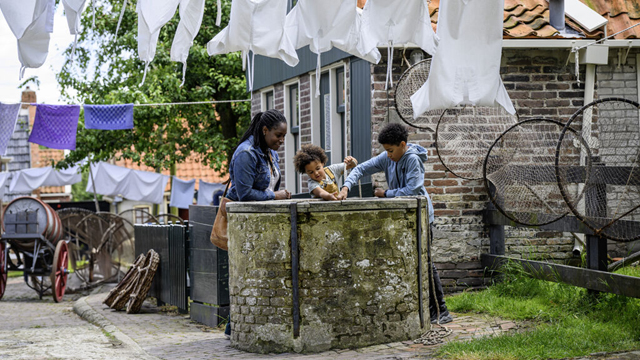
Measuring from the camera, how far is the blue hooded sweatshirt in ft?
23.4

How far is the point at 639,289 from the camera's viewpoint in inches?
248

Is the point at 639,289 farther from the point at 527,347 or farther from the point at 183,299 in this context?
the point at 183,299

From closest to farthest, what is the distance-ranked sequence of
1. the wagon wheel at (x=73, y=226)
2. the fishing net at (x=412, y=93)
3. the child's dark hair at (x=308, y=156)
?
the child's dark hair at (x=308, y=156), the fishing net at (x=412, y=93), the wagon wheel at (x=73, y=226)

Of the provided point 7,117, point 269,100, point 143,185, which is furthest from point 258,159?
point 143,185

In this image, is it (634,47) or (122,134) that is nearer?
(634,47)

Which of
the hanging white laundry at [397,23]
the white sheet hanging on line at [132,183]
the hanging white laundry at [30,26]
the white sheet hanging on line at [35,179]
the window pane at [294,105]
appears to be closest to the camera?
the hanging white laundry at [30,26]

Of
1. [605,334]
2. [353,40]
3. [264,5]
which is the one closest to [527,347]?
[605,334]

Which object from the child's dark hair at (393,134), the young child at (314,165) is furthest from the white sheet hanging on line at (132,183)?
the child's dark hair at (393,134)

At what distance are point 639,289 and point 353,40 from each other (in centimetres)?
306

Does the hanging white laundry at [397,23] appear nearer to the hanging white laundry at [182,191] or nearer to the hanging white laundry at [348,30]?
the hanging white laundry at [348,30]

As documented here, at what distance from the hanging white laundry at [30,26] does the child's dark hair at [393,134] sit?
121 inches

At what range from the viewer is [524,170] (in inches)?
334

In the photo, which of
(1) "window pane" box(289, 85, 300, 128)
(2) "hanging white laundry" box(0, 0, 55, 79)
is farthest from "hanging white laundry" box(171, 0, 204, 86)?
(1) "window pane" box(289, 85, 300, 128)

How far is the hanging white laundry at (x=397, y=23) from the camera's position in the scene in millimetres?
5863
